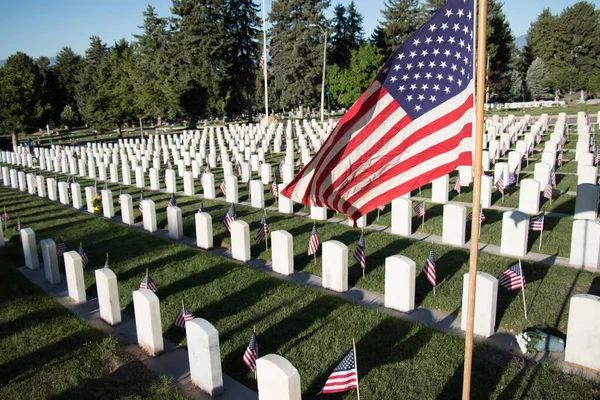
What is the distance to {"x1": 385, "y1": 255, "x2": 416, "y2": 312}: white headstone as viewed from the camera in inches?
267

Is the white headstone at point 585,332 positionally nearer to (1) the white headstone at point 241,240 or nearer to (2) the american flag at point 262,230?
(1) the white headstone at point 241,240

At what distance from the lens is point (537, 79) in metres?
65.9

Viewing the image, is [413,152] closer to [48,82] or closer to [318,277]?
[318,277]

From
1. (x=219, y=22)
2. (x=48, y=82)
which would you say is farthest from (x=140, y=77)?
(x=48, y=82)

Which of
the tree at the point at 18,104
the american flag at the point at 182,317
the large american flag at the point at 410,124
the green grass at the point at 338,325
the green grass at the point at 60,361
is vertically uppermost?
the tree at the point at 18,104

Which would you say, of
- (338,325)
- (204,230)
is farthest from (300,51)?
(338,325)

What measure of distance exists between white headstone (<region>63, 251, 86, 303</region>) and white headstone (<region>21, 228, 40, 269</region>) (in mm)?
2219

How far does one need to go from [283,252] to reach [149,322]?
3158mm

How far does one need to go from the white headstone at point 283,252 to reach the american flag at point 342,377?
13.7ft

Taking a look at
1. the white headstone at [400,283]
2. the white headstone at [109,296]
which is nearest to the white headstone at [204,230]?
the white headstone at [109,296]

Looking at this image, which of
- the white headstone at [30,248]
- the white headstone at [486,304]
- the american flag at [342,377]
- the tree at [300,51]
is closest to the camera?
the american flag at [342,377]

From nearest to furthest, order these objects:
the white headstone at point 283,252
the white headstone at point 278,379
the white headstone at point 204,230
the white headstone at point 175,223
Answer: the white headstone at point 278,379 → the white headstone at point 283,252 → the white headstone at point 204,230 → the white headstone at point 175,223

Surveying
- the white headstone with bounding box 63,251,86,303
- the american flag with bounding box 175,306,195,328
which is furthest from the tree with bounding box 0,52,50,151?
the american flag with bounding box 175,306,195,328

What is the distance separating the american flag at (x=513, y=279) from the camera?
676 cm
